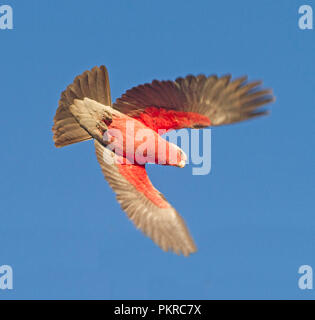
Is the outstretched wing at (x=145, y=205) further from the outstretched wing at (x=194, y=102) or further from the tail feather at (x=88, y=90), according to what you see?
the outstretched wing at (x=194, y=102)

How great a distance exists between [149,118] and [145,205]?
5.56 feet

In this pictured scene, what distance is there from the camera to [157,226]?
9.74 metres

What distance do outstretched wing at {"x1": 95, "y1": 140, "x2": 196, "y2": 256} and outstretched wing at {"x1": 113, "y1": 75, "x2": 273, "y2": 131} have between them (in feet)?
3.79

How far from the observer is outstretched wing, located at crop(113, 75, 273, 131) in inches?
327

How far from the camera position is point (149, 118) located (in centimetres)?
944

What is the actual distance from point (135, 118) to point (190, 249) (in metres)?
2.50

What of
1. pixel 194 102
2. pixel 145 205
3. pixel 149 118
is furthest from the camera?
pixel 145 205

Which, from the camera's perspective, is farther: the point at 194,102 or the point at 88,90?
the point at 88,90

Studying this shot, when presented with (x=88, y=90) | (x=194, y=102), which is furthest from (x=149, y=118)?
(x=88, y=90)

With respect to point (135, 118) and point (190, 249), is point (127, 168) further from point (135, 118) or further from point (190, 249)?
point (190, 249)

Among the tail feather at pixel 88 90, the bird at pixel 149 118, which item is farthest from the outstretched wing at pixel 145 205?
the tail feather at pixel 88 90

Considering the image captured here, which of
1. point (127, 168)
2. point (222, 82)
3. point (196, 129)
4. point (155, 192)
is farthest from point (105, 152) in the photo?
point (222, 82)

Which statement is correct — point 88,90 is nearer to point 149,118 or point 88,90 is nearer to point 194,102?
point 149,118

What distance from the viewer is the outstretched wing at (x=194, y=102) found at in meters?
8.30
